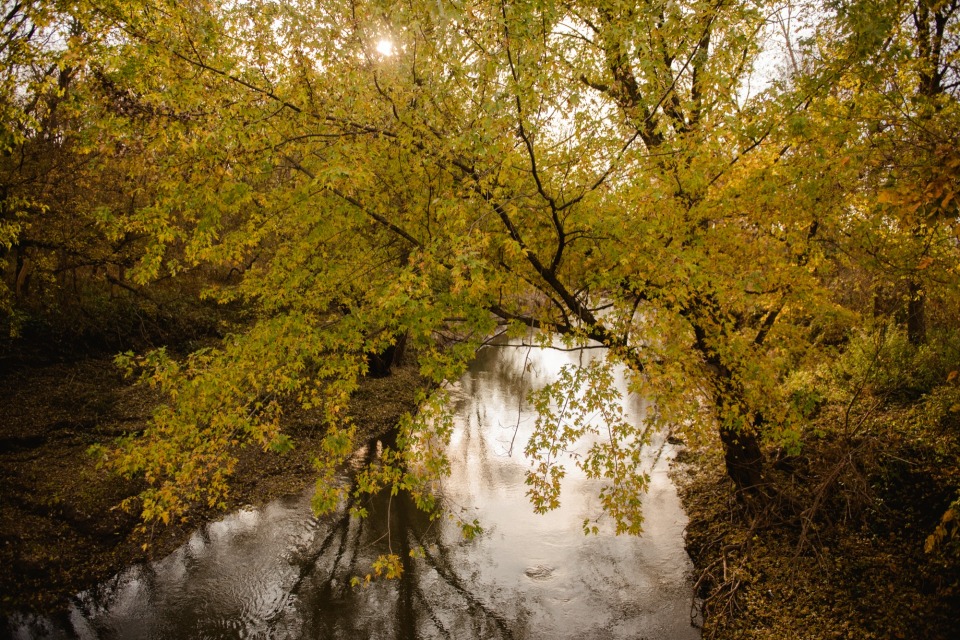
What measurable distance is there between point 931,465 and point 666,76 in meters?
8.22

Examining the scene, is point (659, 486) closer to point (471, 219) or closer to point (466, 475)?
point (466, 475)

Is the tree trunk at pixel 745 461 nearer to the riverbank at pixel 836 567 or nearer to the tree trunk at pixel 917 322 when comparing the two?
the riverbank at pixel 836 567

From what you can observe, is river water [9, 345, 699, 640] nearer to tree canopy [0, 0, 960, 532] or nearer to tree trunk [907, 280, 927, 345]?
tree canopy [0, 0, 960, 532]

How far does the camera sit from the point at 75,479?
10.9 m

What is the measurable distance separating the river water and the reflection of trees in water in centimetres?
2

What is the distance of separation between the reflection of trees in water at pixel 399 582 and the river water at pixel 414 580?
2 cm

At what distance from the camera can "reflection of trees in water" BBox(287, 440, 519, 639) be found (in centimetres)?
874

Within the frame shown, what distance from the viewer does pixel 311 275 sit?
8078 mm

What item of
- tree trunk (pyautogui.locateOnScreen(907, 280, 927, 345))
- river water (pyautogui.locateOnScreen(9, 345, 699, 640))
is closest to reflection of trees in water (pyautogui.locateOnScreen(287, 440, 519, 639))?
river water (pyautogui.locateOnScreen(9, 345, 699, 640))

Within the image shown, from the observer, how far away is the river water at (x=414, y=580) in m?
8.52

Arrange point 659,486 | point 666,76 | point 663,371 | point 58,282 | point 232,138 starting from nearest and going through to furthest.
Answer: point 232,138 → point 666,76 → point 663,371 → point 659,486 → point 58,282

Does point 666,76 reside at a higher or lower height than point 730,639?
higher

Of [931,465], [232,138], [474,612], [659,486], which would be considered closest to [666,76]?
[232,138]

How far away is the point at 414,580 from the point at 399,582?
29 centimetres
